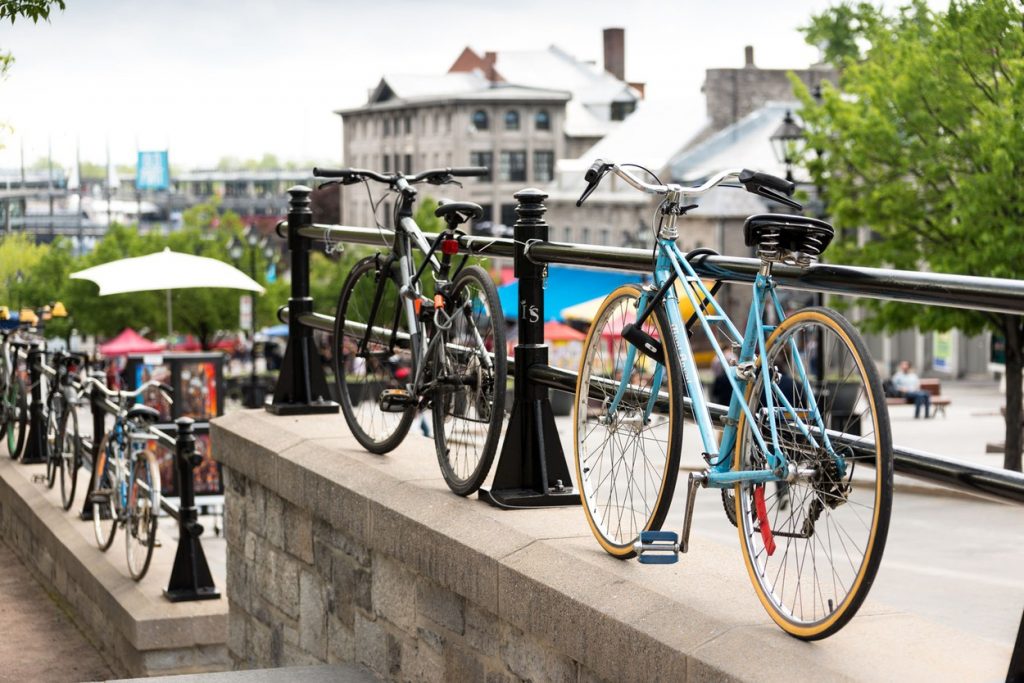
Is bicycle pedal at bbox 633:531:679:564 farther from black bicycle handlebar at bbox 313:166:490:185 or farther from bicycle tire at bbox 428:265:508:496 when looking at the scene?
black bicycle handlebar at bbox 313:166:490:185

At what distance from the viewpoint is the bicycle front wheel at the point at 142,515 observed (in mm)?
9352

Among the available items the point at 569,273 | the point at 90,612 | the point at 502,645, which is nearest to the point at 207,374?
the point at 90,612

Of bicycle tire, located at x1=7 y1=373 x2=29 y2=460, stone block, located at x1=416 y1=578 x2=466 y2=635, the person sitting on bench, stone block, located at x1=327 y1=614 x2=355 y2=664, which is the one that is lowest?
the person sitting on bench

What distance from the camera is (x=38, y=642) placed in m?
9.64

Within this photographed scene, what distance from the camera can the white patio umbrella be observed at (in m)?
19.2

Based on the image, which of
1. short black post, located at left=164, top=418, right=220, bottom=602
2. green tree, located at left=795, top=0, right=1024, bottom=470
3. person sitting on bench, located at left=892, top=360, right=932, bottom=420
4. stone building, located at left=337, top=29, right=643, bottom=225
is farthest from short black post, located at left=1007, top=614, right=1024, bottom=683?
stone building, located at left=337, top=29, right=643, bottom=225

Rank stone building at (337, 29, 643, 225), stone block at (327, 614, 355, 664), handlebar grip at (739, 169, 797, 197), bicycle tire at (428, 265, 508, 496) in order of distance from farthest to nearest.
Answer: stone building at (337, 29, 643, 225), stone block at (327, 614, 355, 664), bicycle tire at (428, 265, 508, 496), handlebar grip at (739, 169, 797, 197)

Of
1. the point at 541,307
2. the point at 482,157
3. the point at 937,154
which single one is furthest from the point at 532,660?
the point at 482,157

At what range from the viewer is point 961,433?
31047 mm

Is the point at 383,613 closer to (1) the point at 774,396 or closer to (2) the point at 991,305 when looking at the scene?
(1) the point at 774,396

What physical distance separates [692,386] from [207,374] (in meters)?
15.6

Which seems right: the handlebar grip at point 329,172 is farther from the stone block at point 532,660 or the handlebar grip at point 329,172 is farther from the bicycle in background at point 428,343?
the stone block at point 532,660

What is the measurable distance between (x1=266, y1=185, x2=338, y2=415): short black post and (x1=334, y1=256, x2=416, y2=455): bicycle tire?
273 mm

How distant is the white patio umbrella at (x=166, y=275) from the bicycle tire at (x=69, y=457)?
629cm
